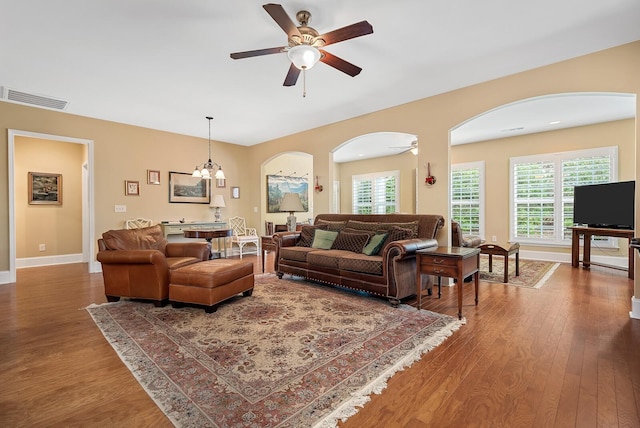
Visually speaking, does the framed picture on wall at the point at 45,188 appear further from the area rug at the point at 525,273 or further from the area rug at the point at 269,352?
the area rug at the point at 525,273

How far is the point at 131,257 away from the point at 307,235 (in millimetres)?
2500

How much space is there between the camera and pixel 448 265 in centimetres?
304

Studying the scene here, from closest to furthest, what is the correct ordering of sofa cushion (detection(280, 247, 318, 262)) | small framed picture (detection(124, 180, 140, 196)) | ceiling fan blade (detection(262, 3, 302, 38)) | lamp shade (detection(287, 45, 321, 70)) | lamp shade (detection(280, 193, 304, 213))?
ceiling fan blade (detection(262, 3, 302, 38)) < lamp shade (detection(287, 45, 321, 70)) < sofa cushion (detection(280, 247, 318, 262)) < lamp shade (detection(280, 193, 304, 213)) < small framed picture (detection(124, 180, 140, 196))

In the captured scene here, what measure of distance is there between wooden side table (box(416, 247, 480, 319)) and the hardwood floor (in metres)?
0.39

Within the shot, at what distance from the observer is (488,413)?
1.62 metres

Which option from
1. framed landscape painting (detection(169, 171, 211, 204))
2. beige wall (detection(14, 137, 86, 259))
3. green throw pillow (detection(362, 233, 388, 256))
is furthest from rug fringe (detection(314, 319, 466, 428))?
beige wall (detection(14, 137, 86, 259))

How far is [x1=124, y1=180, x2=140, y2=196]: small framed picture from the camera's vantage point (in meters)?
5.81

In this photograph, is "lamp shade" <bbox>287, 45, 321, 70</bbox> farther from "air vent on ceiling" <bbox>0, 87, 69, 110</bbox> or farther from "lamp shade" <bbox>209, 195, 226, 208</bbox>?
"lamp shade" <bbox>209, 195, 226, 208</bbox>

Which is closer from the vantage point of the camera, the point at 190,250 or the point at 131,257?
the point at 131,257

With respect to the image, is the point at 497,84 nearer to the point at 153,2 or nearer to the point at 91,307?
the point at 153,2

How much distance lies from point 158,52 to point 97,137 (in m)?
3.29

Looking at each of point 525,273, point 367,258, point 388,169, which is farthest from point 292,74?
point 388,169

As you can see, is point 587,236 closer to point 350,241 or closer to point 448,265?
point 448,265

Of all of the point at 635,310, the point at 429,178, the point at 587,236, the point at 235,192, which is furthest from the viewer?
the point at 235,192
